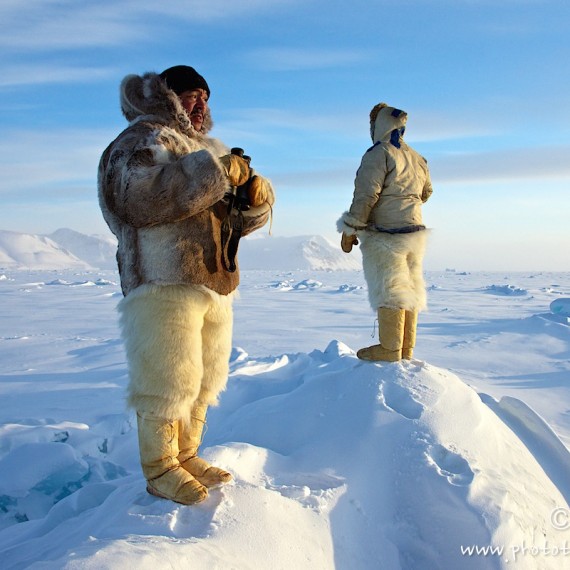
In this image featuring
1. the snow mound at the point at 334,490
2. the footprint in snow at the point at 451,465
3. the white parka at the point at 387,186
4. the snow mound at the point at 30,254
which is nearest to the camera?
the snow mound at the point at 334,490

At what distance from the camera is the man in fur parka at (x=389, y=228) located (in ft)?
10.3

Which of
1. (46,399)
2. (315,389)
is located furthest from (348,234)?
(46,399)

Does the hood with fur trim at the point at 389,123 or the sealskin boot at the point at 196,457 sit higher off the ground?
the hood with fur trim at the point at 389,123

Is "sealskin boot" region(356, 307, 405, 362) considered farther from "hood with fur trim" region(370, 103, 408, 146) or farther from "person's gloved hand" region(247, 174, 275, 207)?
"person's gloved hand" region(247, 174, 275, 207)

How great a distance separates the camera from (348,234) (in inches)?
128

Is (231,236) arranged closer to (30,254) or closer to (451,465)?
(451,465)

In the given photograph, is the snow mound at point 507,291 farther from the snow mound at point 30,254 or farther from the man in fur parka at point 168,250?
the snow mound at point 30,254

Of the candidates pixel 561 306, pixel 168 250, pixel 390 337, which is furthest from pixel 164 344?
pixel 561 306

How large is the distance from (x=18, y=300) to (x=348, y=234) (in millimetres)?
13072

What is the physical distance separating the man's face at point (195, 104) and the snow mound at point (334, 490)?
1.43 metres

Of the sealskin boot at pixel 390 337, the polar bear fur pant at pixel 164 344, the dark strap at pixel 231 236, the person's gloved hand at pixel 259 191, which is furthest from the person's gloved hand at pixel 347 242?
the polar bear fur pant at pixel 164 344

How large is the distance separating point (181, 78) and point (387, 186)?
1.59 meters

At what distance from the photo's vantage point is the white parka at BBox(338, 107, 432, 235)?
313cm

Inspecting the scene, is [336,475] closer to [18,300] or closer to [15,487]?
[15,487]
